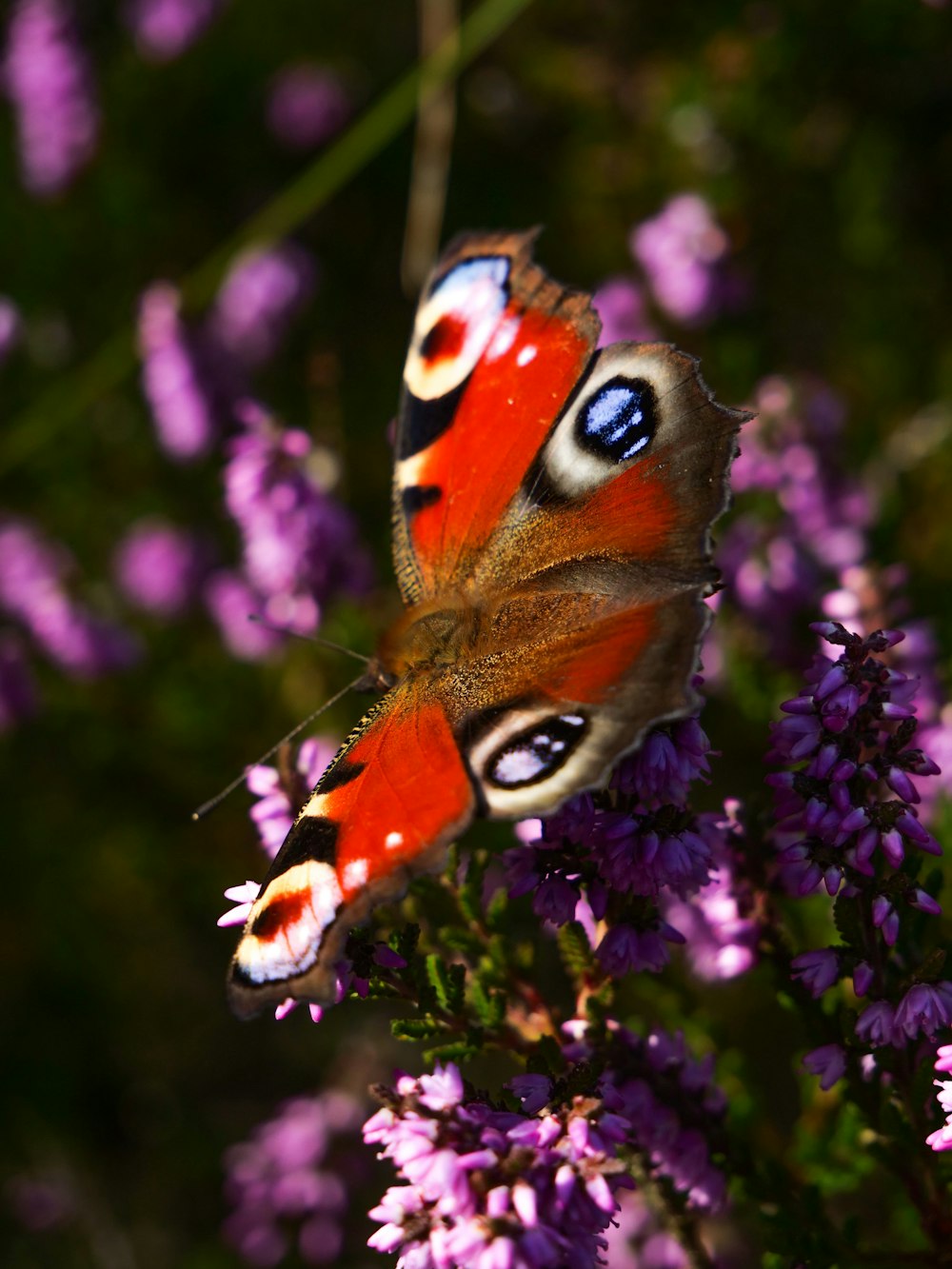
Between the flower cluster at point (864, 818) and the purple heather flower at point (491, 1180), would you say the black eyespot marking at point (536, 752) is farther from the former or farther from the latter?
the purple heather flower at point (491, 1180)

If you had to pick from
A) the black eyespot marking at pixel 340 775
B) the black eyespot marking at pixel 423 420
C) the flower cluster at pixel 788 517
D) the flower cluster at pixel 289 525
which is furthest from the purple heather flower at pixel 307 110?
the black eyespot marking at pixel 340 775

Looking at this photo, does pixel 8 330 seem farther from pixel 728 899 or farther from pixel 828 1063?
pixel 828 1063

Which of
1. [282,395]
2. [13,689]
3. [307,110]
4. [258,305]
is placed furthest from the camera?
[307,110]

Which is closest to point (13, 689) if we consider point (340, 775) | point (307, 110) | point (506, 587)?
point (506, 587)

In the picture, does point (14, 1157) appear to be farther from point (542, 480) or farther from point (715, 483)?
point (715, 483)

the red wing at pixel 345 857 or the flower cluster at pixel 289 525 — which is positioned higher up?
the flower cluster at pixel 289 525

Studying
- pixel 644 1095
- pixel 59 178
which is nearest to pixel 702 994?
pixel 644 1095
